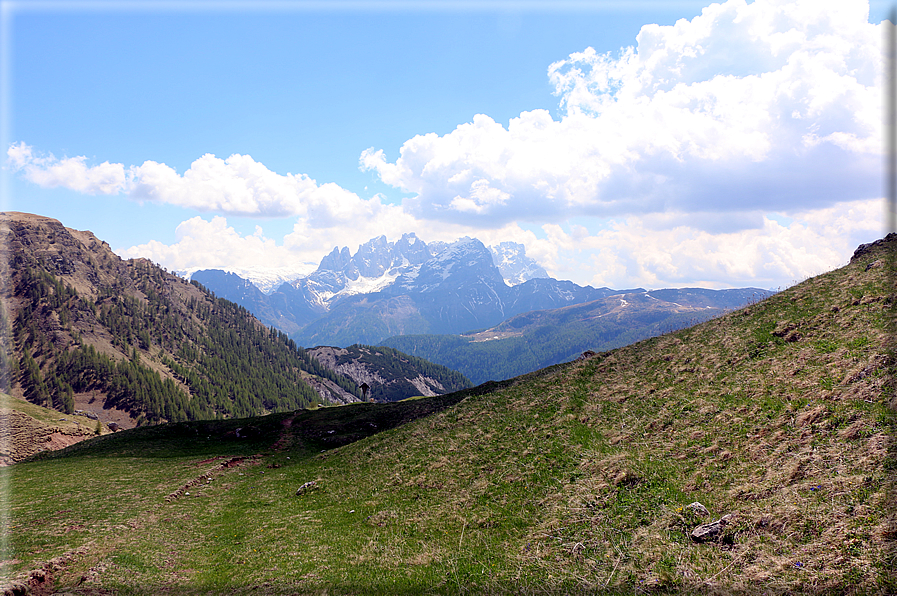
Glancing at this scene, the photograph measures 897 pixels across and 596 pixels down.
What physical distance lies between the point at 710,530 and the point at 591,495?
19.8ft

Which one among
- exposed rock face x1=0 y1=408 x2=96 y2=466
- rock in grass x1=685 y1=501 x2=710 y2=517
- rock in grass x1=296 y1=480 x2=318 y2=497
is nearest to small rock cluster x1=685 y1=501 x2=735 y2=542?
rock in grass x1=685 y1=501 x2=710 y2=517

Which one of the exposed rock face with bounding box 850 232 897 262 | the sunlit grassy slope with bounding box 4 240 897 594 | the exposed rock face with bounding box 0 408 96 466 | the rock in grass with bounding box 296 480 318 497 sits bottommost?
the exposed rock face with bounding box 0 408 96 466

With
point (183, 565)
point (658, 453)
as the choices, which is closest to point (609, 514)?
point (658, 453)

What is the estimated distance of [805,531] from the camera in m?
12.1

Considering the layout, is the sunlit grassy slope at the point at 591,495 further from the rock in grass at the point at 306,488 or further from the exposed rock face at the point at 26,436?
the exposed rock face at the point at 26,436

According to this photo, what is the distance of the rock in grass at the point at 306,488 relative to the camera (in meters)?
32.1

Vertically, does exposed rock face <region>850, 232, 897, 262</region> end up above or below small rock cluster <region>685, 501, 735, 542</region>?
above

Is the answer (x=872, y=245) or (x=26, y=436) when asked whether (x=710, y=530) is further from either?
(x=26, y=436)

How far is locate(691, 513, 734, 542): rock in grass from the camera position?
1376 centimetres

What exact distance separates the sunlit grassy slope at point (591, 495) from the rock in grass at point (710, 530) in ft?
0.82

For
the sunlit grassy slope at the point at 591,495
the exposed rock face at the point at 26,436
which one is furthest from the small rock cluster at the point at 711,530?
the exposed rock face at the point at 26,436

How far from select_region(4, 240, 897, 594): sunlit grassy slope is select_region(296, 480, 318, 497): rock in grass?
61 centimetres

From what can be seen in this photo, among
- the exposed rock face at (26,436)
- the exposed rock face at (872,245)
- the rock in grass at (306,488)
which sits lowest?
the exposed rock face at (26,436)

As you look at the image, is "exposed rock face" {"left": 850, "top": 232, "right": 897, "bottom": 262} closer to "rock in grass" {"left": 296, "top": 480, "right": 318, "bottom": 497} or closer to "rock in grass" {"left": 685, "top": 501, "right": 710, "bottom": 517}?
"rock in grass" {"left": 685, "top": 501, "right": 710, "bottom": 517}
